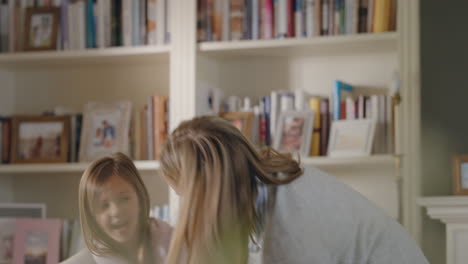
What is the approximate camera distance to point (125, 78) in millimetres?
2855

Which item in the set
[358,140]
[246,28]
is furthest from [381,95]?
[246,28]

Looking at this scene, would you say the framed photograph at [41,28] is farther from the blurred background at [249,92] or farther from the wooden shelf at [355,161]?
the wooden shelf at [355,161]

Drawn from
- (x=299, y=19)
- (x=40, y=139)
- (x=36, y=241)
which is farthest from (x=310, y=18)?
(x=36, y=241)

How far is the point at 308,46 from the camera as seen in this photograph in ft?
7.97

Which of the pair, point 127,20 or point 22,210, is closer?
point 127,20

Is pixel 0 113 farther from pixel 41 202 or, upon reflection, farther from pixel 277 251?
pixel 277 251

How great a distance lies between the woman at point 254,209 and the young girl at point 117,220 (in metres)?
0.41

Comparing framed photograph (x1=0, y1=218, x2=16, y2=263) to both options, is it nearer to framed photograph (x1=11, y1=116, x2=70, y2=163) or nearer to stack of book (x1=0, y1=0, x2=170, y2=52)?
framed photograph (x1=11, y1=116, x2=70, y2=163)

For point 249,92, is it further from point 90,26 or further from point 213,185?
point 213,185

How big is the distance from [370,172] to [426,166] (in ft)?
0.85

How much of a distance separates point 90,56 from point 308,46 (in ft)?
2.80

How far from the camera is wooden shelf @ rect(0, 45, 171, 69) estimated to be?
2.52 meters

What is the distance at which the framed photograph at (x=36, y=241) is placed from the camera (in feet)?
8.59

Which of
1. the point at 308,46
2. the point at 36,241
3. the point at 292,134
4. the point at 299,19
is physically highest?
the point at 299,19
